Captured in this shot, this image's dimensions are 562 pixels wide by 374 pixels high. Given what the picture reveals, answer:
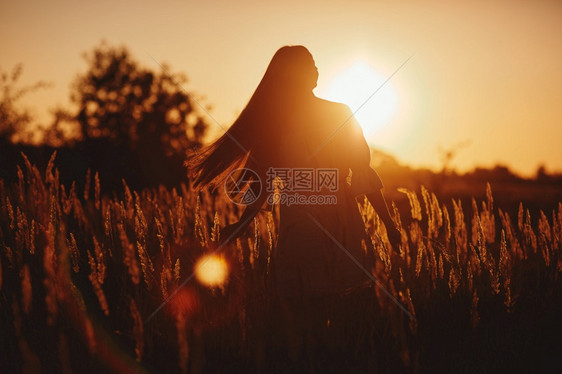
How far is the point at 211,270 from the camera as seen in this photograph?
9.82 ft

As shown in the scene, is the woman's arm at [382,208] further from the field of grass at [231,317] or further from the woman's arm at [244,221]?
the woman's arm at [244,221]

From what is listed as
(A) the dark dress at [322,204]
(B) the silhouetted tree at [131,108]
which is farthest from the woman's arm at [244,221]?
(B) the silhouetted tree at [131,108]

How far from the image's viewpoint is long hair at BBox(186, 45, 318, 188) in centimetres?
272

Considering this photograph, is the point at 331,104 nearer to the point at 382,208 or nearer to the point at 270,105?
the point at 270,105

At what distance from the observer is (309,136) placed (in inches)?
108

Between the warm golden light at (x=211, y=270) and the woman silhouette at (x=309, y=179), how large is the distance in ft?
0.70

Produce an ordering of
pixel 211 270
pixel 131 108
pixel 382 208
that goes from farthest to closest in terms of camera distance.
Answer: pixel 131 108, pixel 211 270, pixel 382 208

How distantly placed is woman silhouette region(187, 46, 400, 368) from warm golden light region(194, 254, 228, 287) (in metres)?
0.21

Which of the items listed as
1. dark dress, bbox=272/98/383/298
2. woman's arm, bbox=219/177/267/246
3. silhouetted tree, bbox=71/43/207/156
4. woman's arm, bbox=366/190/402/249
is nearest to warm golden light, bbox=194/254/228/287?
woman's arm, bbox=219/177/267/246

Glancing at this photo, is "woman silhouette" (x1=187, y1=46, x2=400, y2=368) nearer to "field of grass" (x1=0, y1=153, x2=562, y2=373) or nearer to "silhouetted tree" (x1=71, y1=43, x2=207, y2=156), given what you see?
"field of grass" (x1=0, y1=153, x2=562, y2=373)

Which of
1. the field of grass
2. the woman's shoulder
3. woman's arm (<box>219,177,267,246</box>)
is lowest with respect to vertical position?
the field of grass

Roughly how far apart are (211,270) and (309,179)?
2.47 ft

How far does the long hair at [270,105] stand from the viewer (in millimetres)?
2725

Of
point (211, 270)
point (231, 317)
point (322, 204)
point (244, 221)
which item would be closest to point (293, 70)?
point (322, 204)
